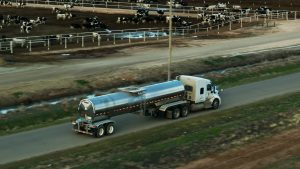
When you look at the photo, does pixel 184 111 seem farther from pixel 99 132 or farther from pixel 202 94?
pixel 99 132

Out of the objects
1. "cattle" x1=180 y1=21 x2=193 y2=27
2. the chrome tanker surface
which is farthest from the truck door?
"cattle" x1=180 y1=21 x2=193 y2=27

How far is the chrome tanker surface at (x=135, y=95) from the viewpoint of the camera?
90.1 feet

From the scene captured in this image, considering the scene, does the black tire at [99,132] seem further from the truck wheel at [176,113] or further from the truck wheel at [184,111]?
the truck wheel at [184,111]

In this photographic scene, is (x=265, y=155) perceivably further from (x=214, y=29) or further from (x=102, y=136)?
(x=214, y=29)

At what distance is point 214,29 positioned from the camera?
241 ft

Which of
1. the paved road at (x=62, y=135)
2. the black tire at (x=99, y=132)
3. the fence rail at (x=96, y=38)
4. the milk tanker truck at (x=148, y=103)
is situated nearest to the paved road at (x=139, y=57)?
the fence rail at (x=96, y=38)

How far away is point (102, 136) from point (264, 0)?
90.4 metres

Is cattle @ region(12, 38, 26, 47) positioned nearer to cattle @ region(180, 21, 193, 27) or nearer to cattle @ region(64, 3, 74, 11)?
cattle @ region(180, 21, 193, 27)

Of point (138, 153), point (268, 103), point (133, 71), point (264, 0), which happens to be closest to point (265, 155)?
point (138, 153)

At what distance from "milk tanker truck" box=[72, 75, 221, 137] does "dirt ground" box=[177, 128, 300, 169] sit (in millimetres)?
6749

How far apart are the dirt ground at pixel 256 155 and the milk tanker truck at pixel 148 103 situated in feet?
22.1

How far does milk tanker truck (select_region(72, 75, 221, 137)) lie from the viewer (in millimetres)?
27359

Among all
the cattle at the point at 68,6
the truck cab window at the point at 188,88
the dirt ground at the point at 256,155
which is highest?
the cattle at the point at 68,6

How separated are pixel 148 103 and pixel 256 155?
857cm
